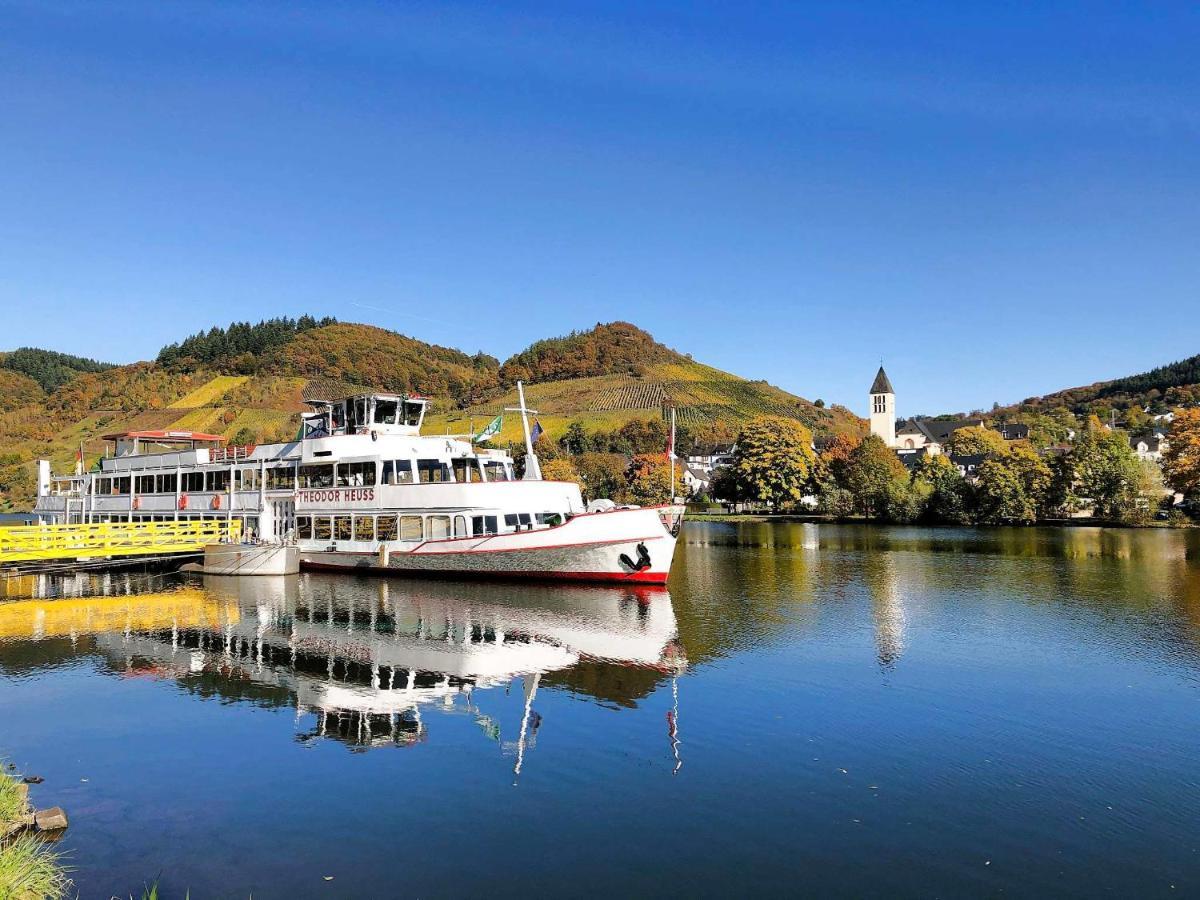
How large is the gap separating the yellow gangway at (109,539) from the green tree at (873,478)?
71.8 m

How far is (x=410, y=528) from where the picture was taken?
1555 inches

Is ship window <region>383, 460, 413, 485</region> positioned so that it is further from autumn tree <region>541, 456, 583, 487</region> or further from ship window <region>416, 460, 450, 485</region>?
autumn tree <region>541, 456, 583, 487</region>

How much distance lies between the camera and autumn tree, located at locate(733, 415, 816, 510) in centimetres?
10362

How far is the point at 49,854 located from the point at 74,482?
55.1 meters

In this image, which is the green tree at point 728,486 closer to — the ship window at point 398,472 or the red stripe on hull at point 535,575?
the red stripe on hull at point 535,575

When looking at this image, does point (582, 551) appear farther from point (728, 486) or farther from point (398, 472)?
point (728, 486)

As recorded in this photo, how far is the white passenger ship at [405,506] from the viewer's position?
3575 centimetres

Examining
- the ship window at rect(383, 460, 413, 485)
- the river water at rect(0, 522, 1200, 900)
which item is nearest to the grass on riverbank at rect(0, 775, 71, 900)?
the river water at rect(0, 522, 1200, 900)

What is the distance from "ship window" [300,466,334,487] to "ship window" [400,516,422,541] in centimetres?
548

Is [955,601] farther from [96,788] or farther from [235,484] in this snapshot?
[235,484]

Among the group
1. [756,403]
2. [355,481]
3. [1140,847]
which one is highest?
[756,403]

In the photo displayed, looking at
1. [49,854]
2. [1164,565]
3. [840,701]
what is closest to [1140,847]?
[840,701]

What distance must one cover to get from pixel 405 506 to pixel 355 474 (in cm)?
428

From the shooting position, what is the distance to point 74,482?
58156 millimetres
